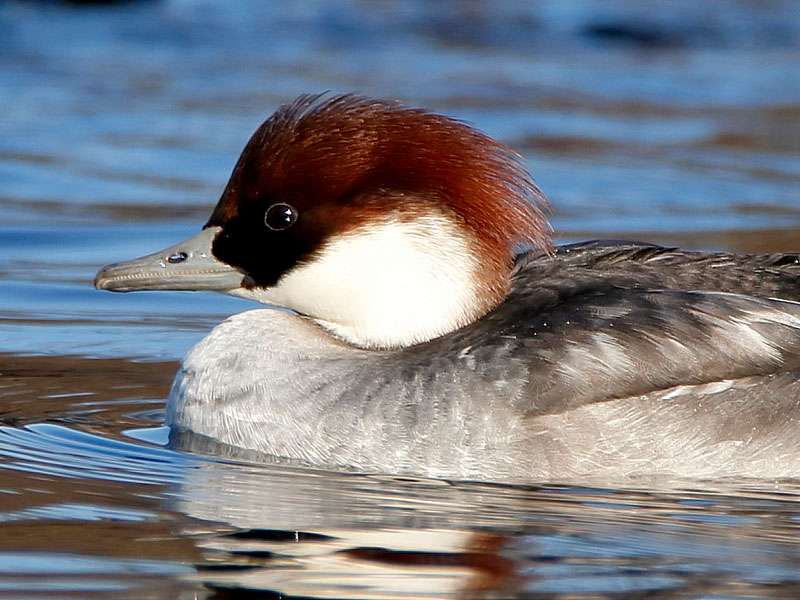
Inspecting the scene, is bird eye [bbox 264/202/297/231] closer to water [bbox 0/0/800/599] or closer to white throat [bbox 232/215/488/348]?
white throat [bbox 232/215/488/348]

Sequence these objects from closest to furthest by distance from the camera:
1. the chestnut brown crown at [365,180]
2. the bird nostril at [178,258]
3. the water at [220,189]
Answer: the water at [220,189] → the chestnut brown crown at [365,180] → the bird nostril at [178,258]

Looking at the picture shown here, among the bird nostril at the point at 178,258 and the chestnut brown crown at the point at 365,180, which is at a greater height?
the chestnut brown crown at the point at 365,180

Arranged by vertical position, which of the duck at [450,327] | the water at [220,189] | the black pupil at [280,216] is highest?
the black pupil at [280,216]

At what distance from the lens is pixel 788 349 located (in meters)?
7.25

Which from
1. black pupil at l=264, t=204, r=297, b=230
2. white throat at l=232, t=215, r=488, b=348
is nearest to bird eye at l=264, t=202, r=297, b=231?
black pupil at l=264, t=204, r=297, b=230

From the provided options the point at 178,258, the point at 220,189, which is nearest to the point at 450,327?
the point at 178,258

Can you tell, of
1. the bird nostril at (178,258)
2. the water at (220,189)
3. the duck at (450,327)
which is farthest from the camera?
the bird nostril at (178,258)

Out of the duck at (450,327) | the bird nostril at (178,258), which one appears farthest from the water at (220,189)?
the bird nostril at (178,258)

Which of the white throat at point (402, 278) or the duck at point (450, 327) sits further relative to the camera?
the white throat at point (402, 278)

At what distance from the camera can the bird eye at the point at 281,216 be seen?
7.54m

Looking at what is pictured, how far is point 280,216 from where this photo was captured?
7.55 meters

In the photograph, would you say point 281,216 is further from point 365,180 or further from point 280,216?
point 365,180

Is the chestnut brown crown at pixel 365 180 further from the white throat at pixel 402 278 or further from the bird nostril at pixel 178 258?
the bird nostril at pixel 178 258

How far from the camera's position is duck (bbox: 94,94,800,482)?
23.3 feet
